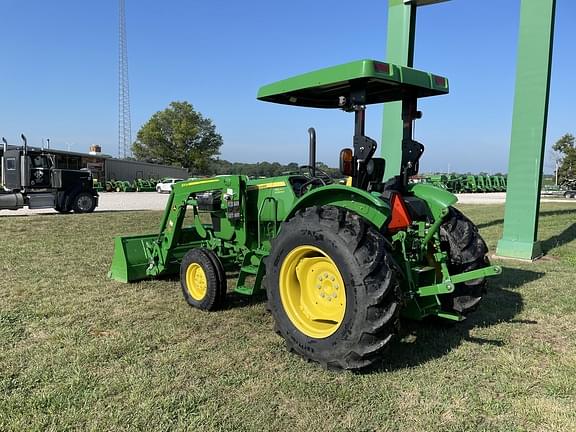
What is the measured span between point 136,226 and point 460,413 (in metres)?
10.8

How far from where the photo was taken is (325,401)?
10.2 feet

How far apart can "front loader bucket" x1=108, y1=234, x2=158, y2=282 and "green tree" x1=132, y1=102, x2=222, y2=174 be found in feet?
166

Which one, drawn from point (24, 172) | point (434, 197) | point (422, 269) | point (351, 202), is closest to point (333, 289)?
point (351, 202)

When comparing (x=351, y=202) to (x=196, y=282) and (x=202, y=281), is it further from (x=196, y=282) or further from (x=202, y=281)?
(x=196, y=282)

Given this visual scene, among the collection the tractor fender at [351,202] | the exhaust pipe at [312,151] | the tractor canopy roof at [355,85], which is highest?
the tractor canopy roof at [355,85]

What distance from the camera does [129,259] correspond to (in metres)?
6.25

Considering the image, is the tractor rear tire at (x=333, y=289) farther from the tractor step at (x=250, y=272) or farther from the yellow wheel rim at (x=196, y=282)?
the yellow wheel rim at (x=196, y=282)

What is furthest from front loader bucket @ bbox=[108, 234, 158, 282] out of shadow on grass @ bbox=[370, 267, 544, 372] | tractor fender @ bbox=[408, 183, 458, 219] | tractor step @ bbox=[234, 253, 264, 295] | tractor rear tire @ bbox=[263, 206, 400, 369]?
tractor fender @ bbox=[408, 183, 458, 219]

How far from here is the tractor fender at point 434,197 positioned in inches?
173

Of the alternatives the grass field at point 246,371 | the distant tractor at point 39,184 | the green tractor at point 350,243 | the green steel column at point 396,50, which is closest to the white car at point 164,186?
the distant tractor at point 39,184

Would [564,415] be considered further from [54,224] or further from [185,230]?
[54,224]

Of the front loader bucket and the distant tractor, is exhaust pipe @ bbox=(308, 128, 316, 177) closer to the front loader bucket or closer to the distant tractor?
the front loader bucket

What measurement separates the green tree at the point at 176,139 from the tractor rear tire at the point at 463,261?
5328 centimetres

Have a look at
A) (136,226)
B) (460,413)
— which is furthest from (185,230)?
(136,226)
